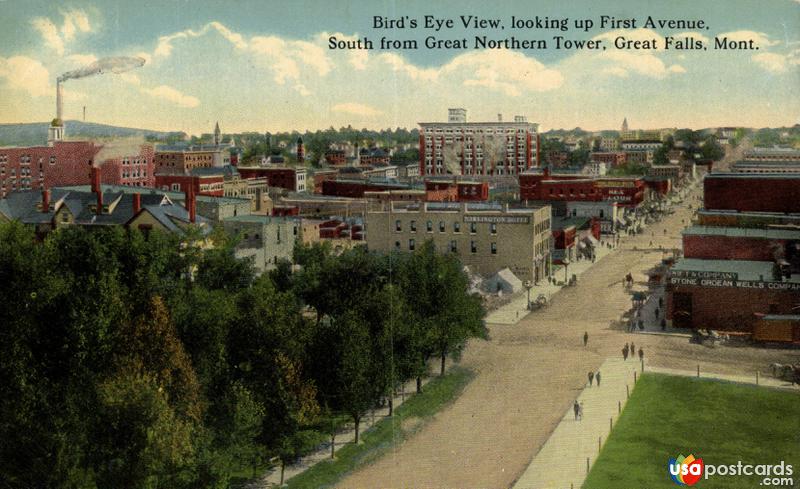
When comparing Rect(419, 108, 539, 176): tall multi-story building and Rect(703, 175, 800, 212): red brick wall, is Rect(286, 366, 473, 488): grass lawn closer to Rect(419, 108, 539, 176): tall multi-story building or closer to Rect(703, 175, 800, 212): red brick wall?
Rect(703, 175, 800, 212): red brick wall

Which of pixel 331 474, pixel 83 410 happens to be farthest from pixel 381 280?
pixel 83 410

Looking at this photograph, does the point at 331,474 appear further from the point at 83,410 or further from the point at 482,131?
the point at 482,131

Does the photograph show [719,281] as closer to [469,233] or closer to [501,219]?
[501,219]

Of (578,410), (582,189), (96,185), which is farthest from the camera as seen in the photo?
(582,189)

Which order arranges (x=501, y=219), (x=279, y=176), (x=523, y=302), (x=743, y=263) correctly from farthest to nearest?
1. (x=279, y=176)
2. (x=501, y=219)
3. (x=523, y=302)
4. (x=743, y=263)

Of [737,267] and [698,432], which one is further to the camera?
[737,267]

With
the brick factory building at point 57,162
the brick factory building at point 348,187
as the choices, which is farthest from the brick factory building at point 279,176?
the brick factory building at point 57,162

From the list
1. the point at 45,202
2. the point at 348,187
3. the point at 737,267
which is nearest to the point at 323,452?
the point at 737,267
